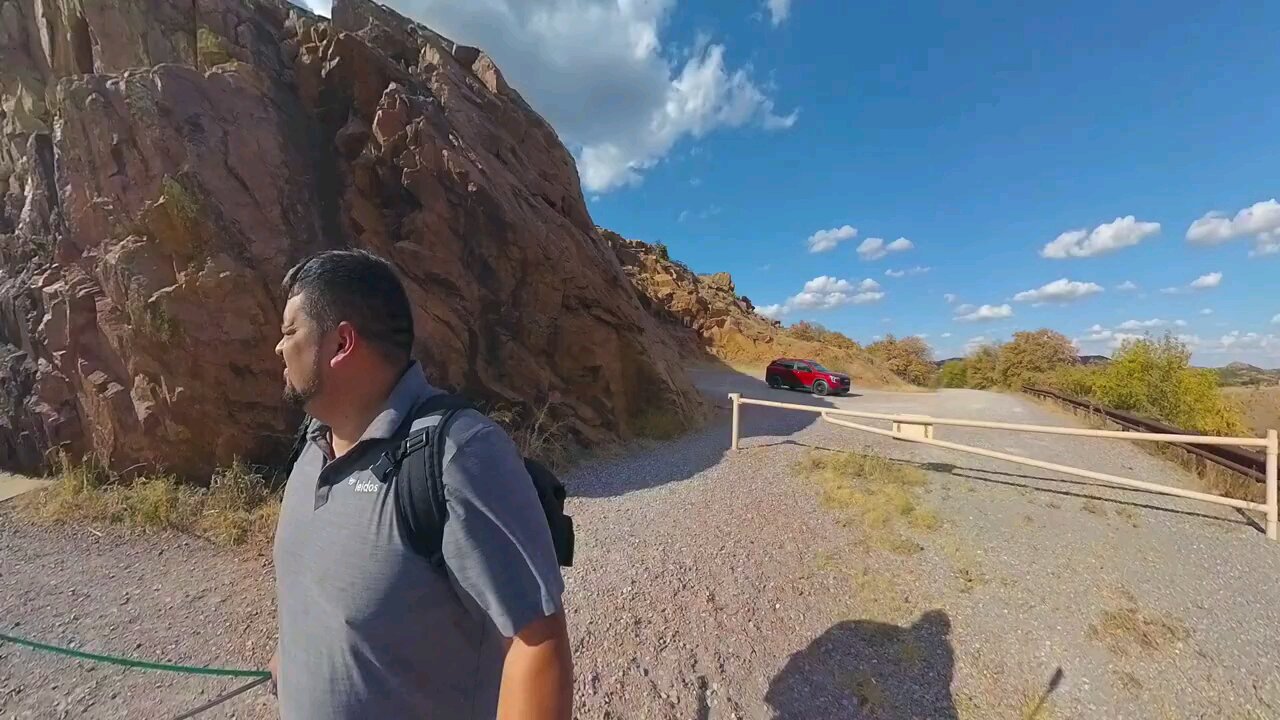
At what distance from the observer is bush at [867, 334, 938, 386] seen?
32.8m

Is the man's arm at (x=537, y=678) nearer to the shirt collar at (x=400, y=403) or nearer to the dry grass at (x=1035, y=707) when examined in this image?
the shirt collar at (x=400, y=403)

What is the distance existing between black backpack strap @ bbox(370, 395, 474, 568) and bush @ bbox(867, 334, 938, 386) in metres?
34.7

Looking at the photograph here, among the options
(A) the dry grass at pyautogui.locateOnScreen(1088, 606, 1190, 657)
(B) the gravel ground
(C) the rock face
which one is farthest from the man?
(C) the rock face

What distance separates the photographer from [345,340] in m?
1.38

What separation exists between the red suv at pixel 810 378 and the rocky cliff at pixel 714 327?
641cm

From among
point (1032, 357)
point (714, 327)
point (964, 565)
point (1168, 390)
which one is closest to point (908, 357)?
point (1032, 357)

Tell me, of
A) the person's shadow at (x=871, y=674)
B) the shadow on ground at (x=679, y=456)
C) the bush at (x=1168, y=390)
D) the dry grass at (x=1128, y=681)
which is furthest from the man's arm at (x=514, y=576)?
the bush at (x=1168, y=390)

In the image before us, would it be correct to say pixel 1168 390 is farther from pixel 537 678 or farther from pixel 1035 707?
pixel 537 678

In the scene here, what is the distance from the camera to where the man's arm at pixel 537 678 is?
108 cm

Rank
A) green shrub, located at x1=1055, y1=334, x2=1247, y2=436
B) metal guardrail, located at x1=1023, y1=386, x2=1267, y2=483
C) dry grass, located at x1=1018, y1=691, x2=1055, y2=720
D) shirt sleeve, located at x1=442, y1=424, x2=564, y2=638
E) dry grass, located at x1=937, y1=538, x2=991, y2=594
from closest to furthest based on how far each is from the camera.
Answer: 1. shirt sleeve, located at x1=442, y1=424, x2=564, y2=638
2. dry grass, located at x1=1018, y1=691, x2=1055, y2=720
3. dry grass, located at x1=937, y1=538, x2=991, y2=594
4. metal guardrail, located at x1=1023, y1=386, x2=1267, y2=483
5. green shrub, located at x1=1055, y1=334, x2=1247, y2=436

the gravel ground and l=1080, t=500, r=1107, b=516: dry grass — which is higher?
l=1080, t=500, r=1107, b=516: dry grass

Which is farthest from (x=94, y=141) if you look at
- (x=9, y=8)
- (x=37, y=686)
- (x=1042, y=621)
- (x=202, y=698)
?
(x=1042, y=621)

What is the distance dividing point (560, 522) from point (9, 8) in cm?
1334

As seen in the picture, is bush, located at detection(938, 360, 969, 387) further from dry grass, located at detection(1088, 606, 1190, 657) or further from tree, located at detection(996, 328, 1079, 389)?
dry grass, located at detection(1088, 606, 1190, 657)
